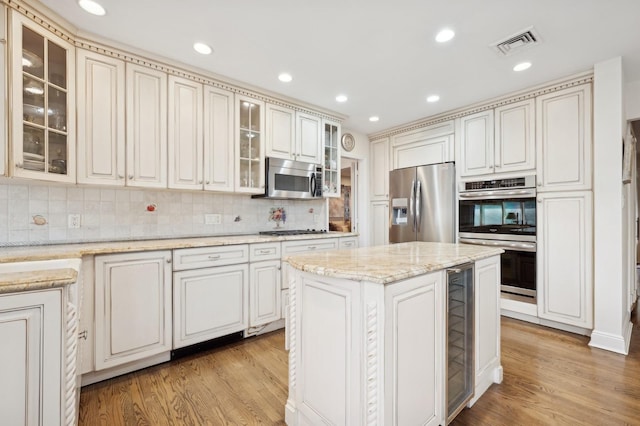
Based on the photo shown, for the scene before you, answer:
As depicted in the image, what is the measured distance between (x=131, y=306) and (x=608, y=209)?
3.93m

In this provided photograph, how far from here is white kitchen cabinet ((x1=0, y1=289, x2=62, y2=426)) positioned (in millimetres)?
899

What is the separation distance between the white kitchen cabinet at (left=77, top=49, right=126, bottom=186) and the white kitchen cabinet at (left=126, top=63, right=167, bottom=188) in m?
0.05

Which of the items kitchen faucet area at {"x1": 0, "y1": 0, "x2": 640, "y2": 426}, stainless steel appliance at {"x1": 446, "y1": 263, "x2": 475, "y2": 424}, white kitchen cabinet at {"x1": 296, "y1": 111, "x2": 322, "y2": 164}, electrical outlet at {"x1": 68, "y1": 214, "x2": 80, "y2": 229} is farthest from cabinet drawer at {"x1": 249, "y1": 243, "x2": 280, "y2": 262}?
stainless steel appliance at {"x1": 446, "y1": 263, "x2": 475, "y2": 424}

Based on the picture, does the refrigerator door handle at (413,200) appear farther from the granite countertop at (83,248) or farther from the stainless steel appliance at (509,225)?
the granite countertop at (83,248)

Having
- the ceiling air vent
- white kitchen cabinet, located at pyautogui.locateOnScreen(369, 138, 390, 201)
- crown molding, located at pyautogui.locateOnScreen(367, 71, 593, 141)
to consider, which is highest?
the ceiling air vent

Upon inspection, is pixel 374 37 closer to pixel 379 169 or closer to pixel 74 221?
pixel 379 169

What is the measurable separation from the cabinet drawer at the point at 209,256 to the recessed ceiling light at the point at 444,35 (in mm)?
2292

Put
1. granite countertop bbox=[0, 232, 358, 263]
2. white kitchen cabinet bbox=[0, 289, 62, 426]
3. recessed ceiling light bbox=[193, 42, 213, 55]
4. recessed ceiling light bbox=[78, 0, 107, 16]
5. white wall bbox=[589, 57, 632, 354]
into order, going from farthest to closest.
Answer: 1. white wall bbox=[589, 57, 632, 354]
2. recessed ceiling light bbox=[193, 42, 213, 55]
3. recessed ceiling light bbox=[78, 0, 107, 16]
4. granite countertop bbox=[0, 232, 358, 263]
5. white kitchen cabinet bbox=[0, 289, 62, 426]

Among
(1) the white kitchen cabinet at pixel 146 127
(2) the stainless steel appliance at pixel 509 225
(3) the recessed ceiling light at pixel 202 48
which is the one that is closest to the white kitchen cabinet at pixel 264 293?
(1) the white kitchen cabinet at pixel 146 127

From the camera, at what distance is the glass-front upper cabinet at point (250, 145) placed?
299 cm

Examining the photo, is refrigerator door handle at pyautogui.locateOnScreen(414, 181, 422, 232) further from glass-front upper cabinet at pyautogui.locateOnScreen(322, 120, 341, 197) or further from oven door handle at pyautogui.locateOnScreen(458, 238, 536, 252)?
glass-front upper cabinet at pyautogui.locateOnScreen(322, 120, 341, 197)

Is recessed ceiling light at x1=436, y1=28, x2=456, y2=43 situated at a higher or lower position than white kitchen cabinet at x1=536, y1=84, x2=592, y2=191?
higher

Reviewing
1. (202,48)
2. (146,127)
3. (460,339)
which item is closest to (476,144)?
(460,339)

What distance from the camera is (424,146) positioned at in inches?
159
